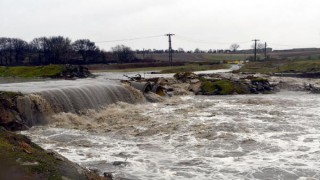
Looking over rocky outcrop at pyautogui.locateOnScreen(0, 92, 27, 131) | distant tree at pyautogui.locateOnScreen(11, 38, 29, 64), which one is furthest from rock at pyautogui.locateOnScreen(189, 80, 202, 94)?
distant tree at pyautogui.locateOnScreen(11, 38, 29, 64)

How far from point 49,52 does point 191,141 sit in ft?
247

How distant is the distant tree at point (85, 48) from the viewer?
9321 centimetres

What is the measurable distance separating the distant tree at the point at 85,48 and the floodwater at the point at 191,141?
67.7 m

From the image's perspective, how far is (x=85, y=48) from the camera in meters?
98.1

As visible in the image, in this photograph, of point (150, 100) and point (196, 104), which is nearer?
point (196, 104)

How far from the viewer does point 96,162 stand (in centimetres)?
1337

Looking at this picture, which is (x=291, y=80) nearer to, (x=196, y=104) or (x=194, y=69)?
(x=196, y=104)

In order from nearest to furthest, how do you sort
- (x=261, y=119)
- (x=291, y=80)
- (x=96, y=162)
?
(x=96, y=162)
(x=261, y=119)
(x=291, y=80)

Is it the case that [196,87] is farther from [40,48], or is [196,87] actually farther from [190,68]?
[40,48]

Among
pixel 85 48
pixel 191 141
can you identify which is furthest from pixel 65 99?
pixel 85 48

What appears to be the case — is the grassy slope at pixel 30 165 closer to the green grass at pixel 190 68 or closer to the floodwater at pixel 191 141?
the floodwater at pixel 191 141

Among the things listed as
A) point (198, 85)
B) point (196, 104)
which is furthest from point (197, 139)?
point (198, 85)

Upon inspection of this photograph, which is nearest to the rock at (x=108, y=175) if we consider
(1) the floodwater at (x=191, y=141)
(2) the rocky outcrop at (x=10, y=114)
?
(1) the floodwater at (x=191, y=141)

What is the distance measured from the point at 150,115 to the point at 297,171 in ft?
43.3
